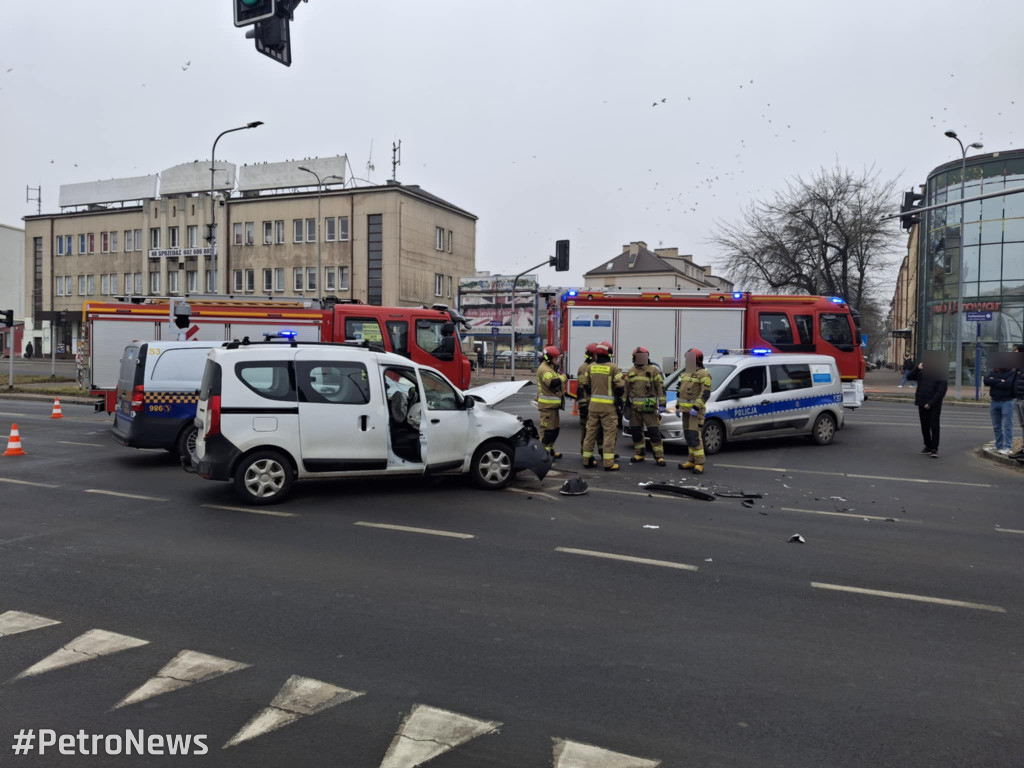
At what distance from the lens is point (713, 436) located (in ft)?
43.9

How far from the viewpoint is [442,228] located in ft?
190

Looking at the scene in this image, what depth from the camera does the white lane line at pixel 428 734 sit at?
3.43 metres

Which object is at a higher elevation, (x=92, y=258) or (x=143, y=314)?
(x=92, y=258)

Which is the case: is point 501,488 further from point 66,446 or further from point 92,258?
point 92,258

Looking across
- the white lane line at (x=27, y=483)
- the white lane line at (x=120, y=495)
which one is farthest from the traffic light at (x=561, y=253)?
the white lane line at (x=120, y=495)

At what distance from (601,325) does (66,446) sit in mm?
11019

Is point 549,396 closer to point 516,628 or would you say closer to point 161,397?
point 161,397

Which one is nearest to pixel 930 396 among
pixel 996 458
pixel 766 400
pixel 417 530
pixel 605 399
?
pixel 996 458

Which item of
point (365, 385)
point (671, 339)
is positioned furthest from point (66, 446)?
point (671, 339)

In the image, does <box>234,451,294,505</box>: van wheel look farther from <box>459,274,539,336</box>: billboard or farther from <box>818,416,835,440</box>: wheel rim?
<box>459,274,539,336</box>: billboard

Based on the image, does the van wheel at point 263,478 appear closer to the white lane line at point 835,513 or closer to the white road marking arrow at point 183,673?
the white road marking arrow at point 183,673

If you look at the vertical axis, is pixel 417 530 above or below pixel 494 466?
below

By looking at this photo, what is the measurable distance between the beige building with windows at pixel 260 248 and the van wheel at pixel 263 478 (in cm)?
4076

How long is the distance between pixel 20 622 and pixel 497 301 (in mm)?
51416
